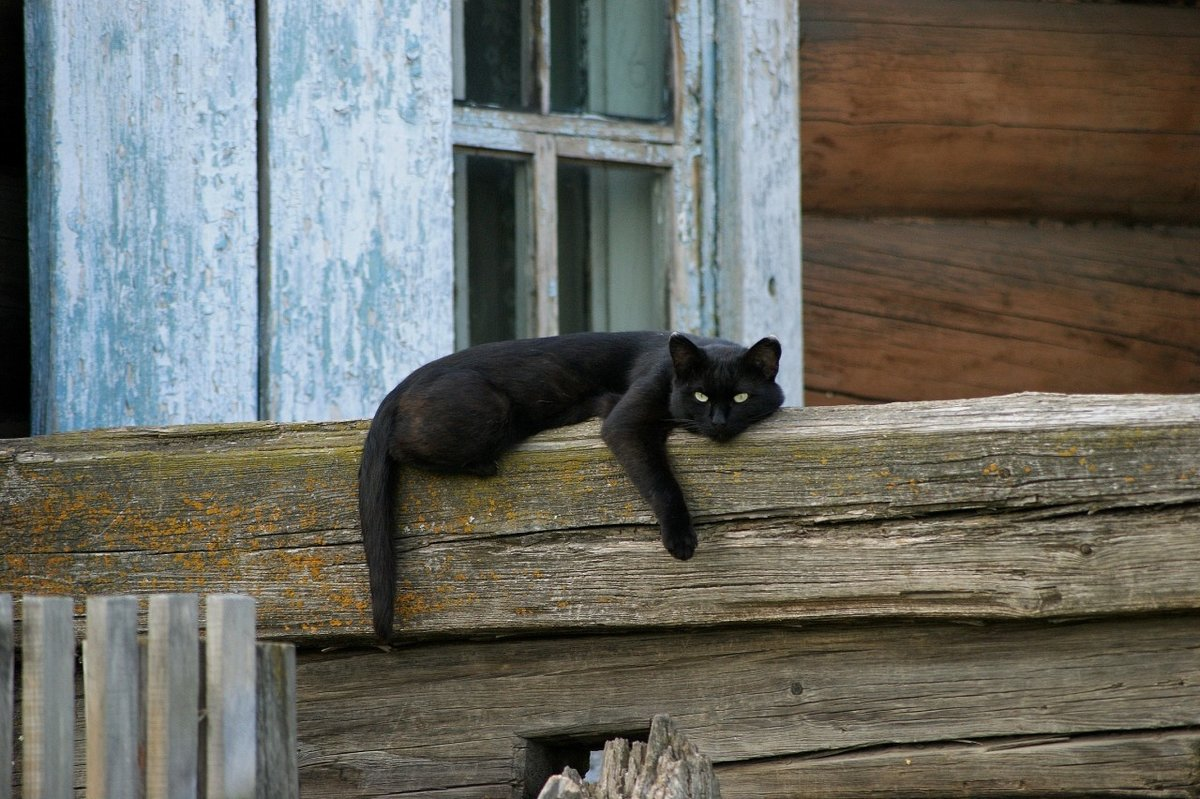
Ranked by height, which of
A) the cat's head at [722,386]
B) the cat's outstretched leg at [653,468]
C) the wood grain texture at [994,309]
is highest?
the wood grain texture at [994,309]

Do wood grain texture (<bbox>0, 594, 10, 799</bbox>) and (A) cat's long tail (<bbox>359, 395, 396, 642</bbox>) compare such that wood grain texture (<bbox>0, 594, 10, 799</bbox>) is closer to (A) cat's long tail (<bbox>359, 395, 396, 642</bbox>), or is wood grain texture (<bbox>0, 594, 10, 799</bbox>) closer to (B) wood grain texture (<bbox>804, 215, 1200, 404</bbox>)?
(A) cat's long tail (<bbox>359, 395, 396, 642</bbox>)

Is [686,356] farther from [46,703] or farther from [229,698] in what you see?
[46,703]

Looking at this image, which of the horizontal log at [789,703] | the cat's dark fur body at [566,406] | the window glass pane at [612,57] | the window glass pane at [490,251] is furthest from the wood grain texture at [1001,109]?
the horizontal log at [789,703]

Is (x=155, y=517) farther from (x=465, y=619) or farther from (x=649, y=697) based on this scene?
(x=649, y=697)

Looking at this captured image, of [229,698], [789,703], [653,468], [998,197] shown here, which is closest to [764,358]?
[653,468]

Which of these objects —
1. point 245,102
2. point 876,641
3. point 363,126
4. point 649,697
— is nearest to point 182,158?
point 245,102

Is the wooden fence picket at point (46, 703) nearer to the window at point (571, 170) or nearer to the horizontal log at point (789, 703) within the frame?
the horizontal log at point (789, 703)

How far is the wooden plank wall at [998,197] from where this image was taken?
384cm

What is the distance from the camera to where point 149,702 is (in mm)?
1811

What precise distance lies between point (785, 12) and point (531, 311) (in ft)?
3.59

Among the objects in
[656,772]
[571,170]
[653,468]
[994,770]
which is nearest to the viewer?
[656,772]

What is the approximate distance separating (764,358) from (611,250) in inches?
36.7

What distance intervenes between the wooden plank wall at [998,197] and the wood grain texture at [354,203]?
1158mm

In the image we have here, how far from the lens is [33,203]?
10.1 feet
